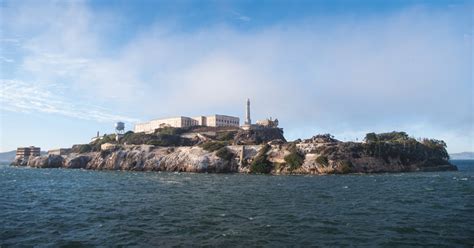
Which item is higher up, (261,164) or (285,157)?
(285,157)

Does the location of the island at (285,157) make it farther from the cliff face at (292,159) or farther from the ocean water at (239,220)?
the ocean water at (239,220)

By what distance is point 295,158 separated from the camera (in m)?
123

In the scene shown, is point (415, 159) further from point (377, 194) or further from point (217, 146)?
point (377, 194)

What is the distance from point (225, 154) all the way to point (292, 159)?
24.8 metres

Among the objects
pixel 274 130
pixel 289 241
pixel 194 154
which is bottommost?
pixel 289 241

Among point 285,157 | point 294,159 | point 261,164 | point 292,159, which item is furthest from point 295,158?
point 261,164

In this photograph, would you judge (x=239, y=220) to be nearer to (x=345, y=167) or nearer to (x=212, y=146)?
(x=345, y=167)

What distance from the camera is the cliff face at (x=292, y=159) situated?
398 feet

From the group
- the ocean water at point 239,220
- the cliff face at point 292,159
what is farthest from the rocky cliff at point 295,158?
the ocean water at point 239,220

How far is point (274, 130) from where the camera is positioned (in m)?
199

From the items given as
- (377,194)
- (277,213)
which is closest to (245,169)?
(377,194)

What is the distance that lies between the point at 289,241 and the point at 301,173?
92.0 meters

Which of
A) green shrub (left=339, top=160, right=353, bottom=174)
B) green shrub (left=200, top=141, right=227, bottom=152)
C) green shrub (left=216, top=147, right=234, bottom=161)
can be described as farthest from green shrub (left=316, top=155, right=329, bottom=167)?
green shrub (left=200, top=141, right=227, bottom=152)

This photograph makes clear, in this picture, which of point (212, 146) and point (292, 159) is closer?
point (292, 159)
